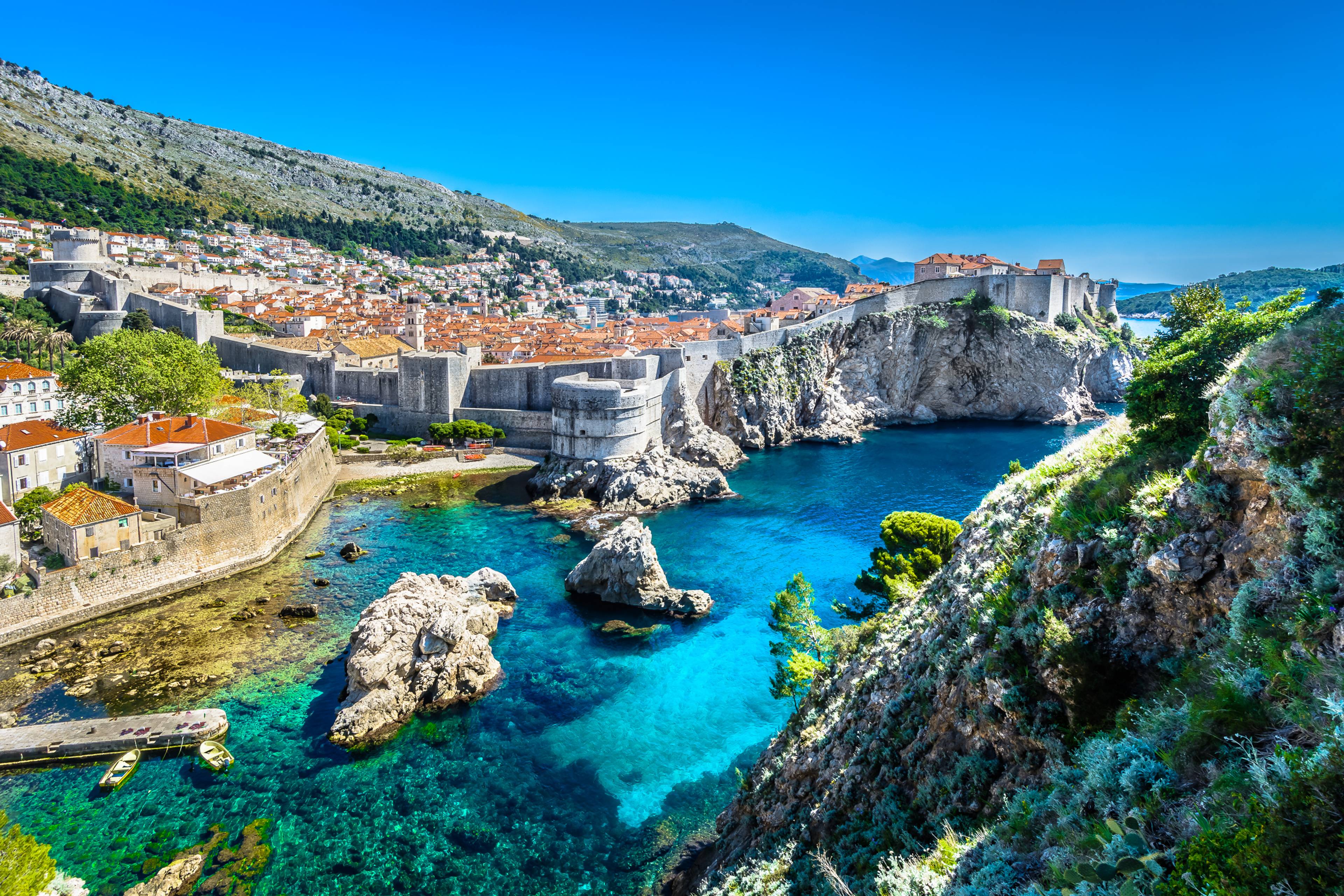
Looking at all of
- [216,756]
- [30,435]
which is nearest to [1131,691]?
[216,756]

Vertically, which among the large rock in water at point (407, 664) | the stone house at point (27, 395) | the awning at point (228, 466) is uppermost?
the stone house at point (27, 395)

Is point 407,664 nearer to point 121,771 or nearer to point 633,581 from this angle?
point 121,771

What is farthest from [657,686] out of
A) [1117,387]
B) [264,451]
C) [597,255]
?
[597,255]

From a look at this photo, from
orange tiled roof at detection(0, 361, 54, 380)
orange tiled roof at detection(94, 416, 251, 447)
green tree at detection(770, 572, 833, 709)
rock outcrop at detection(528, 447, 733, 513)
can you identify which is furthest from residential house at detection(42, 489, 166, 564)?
green tree at detection(770, 572, 833, 709)

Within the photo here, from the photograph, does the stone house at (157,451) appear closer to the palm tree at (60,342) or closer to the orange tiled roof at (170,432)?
the orange tiled roof at (170,432)

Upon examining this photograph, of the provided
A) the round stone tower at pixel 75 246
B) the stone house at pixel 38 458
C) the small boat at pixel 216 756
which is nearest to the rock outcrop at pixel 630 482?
the stone house at pixel 38 458

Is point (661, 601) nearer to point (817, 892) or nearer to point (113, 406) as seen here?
point (817, 892)
